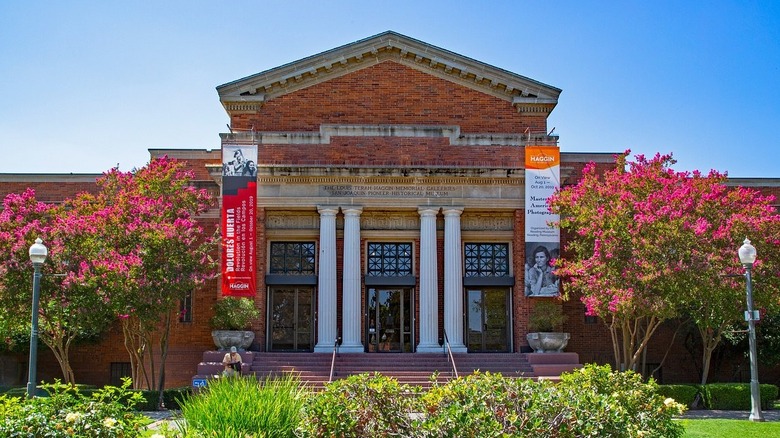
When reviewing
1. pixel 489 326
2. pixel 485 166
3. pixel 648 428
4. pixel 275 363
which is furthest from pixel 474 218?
pixel 648 428

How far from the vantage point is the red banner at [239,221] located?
28.2 m

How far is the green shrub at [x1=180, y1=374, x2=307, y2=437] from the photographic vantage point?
384 inches

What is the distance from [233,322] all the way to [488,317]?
9568 millimetres

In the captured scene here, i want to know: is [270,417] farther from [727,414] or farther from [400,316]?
[400,316]

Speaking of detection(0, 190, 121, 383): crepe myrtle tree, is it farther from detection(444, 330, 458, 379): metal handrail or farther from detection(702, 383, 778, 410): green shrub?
detection(702, 383, 778, 410): green shrub

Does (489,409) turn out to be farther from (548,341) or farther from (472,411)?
(548,341)

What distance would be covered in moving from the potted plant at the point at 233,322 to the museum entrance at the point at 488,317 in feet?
26.6

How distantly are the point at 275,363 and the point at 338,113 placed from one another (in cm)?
1006

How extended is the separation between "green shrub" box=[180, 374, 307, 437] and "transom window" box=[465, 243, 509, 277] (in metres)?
20.4

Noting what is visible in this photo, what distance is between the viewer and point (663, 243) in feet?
77.8

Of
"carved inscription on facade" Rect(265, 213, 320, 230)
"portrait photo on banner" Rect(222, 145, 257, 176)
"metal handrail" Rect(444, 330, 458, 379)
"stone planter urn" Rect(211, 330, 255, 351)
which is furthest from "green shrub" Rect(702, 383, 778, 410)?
"portrait photo on banner" Rect(222, 145, 257, 176)

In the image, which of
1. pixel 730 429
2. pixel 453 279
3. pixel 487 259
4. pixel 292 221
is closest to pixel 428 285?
pixel 453 279

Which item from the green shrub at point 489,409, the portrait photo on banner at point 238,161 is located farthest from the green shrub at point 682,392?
the portrait photo on banner at point 238,161

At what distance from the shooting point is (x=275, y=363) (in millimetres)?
26797
